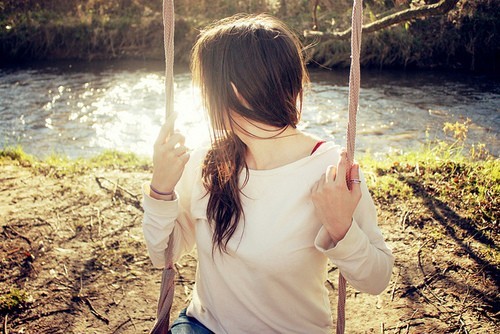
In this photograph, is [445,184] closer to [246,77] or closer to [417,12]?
[417,12]

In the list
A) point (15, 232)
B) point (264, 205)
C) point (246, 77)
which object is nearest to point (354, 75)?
point (246, 77)

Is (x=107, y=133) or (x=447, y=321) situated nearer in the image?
(x=447, y=321)

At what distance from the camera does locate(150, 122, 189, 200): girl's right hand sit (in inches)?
48.4

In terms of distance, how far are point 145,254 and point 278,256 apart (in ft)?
4.33

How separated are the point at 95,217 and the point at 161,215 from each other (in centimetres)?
155

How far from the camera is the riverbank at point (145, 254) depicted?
1.90 m

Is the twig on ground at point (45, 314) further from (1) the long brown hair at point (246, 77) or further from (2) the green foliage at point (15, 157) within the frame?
(2) the green foliage at point (15, 157)

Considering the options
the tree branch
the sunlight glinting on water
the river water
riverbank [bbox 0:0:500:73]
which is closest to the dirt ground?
the tree branch

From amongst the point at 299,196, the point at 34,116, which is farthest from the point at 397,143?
the point at 34,116

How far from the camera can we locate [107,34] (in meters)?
9.34

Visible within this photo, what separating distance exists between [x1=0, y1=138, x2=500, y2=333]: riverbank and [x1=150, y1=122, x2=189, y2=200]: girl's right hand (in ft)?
2.90

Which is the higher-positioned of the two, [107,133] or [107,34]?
[107,34]

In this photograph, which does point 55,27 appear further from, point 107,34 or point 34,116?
point 34,116

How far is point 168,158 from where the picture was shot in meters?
1.23
